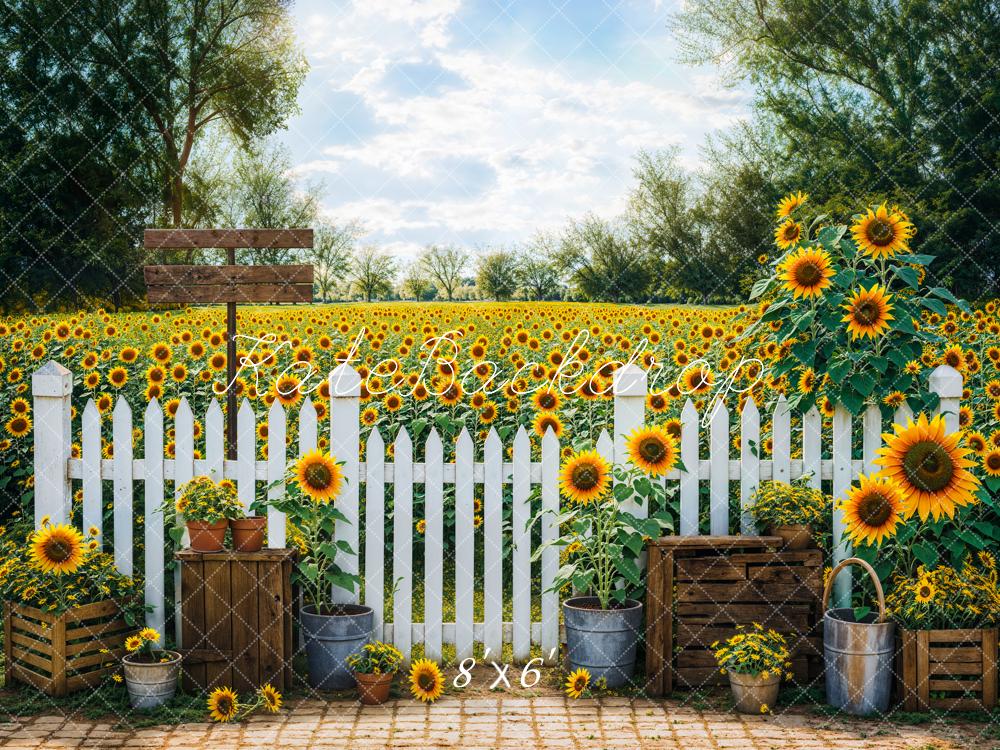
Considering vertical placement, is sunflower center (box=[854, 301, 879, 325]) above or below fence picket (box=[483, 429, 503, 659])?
above

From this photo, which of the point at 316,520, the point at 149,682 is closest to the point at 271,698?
the point at 149,682

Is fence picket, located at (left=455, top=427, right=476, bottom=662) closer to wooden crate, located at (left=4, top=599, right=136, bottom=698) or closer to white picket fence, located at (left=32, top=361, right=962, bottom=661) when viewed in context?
white picket fence, located at (left=32, top=361, right=962, bottom=661)

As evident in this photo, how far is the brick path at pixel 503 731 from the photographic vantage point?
372 cm

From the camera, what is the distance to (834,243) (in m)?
4.62

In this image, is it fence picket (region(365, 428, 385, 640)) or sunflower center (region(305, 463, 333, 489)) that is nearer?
sunflower center (region(305, 463, 333, 489))

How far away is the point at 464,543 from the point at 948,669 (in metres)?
2.18

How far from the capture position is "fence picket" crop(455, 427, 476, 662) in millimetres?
4547

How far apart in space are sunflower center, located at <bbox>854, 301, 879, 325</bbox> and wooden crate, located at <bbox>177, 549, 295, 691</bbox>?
9.15ft

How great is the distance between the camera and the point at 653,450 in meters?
4.34

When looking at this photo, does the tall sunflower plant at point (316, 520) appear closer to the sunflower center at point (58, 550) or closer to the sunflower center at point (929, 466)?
the sunflower center at point (58, 550)

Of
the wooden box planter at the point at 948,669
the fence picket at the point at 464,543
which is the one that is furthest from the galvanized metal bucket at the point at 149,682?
the wooden box planter at the point at 948,669

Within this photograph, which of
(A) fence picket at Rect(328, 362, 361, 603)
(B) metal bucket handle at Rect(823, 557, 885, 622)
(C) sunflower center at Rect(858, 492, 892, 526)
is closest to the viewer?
(B) metal bucket handle at Rect(823, 557, 885, 622)

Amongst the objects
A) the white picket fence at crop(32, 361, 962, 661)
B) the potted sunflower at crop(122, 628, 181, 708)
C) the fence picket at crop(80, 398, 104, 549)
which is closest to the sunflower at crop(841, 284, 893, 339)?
the white picket fence at crop(32, 361, 962, 661)

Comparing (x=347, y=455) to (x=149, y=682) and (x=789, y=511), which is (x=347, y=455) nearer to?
(x=149, y=682)
